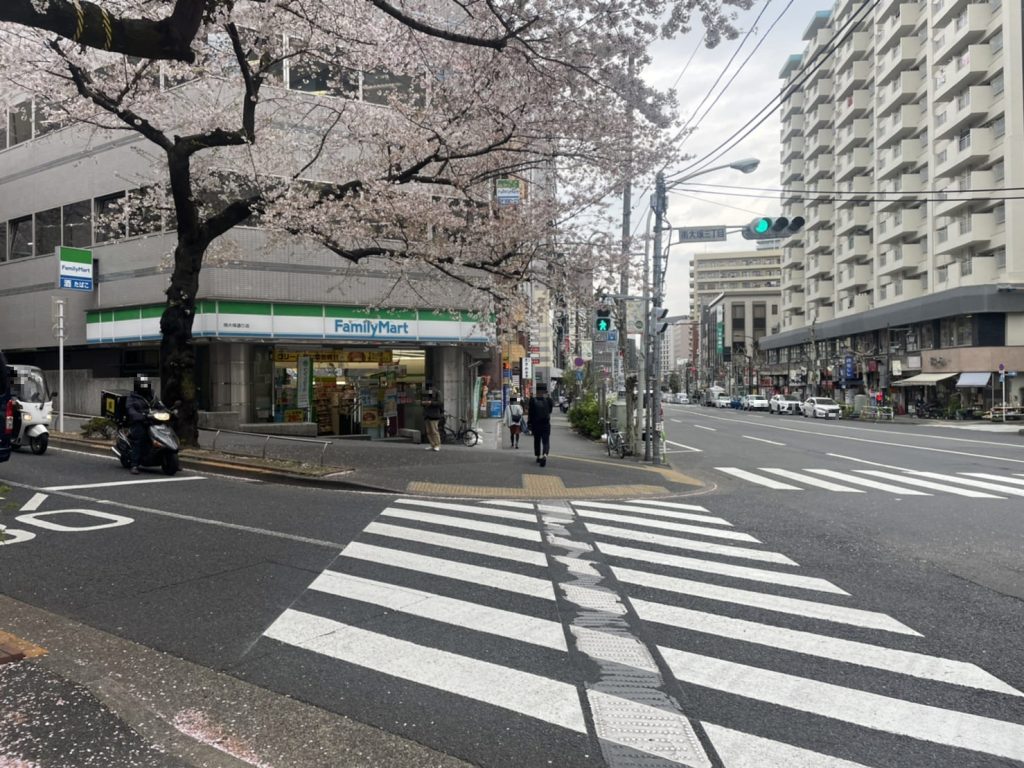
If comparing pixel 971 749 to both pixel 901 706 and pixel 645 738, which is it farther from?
pixel 645 738

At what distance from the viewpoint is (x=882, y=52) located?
174ft

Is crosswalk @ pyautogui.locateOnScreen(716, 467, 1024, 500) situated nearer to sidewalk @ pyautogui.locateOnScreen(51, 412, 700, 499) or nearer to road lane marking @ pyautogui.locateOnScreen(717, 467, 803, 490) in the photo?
road lane marking @ pyautogui.locateOnScreen(717, 467, 803, 490)

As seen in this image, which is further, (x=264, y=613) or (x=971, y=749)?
(x=264, y=613)

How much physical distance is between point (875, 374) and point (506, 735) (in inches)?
2361

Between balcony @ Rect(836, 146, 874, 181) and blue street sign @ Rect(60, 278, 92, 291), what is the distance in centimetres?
5969

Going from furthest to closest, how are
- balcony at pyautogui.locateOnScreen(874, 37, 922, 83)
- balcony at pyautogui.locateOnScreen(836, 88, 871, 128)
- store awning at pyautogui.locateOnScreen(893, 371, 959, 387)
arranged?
balcony at pyautogui.locateOnScreen(836, 88, 871, 128), balcony at pyautogui.locateOnScreen(874, 37, 922, 83), store awning at pyautogui.locateOnScreen(893, 371, 959, 387)

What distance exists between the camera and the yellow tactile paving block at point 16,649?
150 inches

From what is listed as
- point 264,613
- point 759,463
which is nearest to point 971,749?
point 264,613

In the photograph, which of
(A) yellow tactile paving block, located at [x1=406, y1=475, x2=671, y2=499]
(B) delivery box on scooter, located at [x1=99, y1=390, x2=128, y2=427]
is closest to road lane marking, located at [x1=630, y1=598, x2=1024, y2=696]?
(A) yellow tactile paving block, located at [x1=406, y1=475, x2=671, y2=499]

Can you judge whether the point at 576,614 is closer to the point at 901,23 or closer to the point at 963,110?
the point at 963,110

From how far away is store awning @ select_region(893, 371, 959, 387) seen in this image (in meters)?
43.1

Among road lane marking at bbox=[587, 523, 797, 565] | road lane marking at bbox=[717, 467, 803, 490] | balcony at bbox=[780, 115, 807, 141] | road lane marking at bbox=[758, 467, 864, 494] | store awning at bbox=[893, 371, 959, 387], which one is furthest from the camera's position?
balcony at bbox=[780, 115, 807, 141]

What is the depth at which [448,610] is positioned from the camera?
4887 millimetres

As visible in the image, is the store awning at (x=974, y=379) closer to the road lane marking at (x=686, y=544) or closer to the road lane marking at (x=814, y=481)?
the road lane marking at (x=814, y=481)
